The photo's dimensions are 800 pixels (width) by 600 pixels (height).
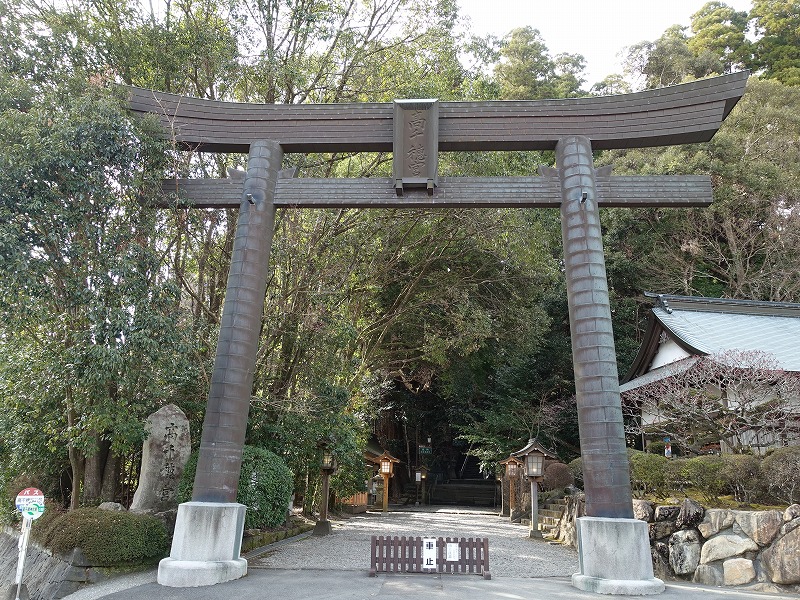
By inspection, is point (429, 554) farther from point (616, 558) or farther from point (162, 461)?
point (162, 461)

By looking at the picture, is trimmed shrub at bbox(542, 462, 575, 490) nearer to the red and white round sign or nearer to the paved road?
the paved road

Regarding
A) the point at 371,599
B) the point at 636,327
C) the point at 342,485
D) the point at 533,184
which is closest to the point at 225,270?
the point at 533,184

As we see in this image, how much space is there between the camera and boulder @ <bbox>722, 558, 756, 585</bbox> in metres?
7.13

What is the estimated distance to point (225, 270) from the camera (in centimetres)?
1089

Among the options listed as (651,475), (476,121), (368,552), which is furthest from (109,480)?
(651,475)

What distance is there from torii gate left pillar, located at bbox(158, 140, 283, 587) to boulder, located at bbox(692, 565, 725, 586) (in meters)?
6.02

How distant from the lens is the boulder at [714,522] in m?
7.58

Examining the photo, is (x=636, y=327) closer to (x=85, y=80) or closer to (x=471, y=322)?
(x=471, y=322)

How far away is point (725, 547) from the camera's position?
7426mm

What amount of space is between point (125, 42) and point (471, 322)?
9.50 m

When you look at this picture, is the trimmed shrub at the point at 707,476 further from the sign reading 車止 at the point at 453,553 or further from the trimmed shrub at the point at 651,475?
the sign reading 車止 at the point at 453,553

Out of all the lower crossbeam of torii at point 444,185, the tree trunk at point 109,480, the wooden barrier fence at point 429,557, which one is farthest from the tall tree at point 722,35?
the tree trunk at point 109,480

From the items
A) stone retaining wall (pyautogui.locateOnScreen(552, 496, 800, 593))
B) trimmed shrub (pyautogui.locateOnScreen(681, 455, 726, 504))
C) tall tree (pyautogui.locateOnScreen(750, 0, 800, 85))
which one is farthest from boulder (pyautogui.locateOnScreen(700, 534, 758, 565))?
tall tree (pyautogui.locateOnScreen(750, 0, 800, 85))

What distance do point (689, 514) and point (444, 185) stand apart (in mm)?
5854
